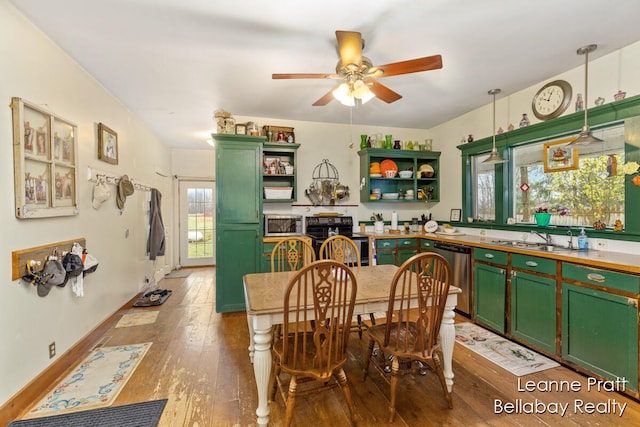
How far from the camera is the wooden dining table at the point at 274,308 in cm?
157

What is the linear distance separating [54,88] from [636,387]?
4663 millimetres

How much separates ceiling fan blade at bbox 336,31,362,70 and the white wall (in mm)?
2077

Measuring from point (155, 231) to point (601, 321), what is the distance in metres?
5.20

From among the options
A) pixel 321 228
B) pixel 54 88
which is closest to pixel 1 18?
pixel 54 88

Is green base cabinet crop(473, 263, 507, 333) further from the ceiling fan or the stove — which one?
Result: the ceiling fan

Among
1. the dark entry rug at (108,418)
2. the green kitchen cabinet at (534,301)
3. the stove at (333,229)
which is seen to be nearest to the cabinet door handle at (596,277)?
the green kitchen cabinet at (534,301)

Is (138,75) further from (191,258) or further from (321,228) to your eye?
(191,258)

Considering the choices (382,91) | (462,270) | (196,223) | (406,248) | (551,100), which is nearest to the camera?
(382,91)

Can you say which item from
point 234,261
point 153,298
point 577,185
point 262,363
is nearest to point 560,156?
point 577,185

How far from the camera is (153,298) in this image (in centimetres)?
396

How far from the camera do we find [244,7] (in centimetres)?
190

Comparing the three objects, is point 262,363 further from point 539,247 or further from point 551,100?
point 551,100

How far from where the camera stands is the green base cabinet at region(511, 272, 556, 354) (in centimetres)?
242

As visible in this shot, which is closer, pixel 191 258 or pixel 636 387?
pixel 636 387
